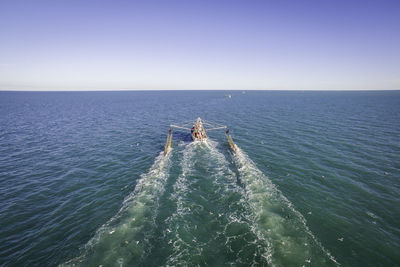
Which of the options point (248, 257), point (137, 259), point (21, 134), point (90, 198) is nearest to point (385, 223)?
point (248, 257)

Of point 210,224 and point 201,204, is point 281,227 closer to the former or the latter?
point 210,224

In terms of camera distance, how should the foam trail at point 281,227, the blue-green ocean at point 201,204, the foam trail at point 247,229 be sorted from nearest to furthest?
1. the foam trail at point 281,227
2. the foam trail at point 247,229
3. the blue-green ocean at point 201,204

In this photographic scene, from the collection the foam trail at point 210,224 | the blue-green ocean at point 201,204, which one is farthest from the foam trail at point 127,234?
the foam trail at point 210,224

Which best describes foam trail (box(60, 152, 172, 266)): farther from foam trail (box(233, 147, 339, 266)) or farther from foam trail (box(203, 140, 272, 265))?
foam trail (box(233, 147, 339, 266))

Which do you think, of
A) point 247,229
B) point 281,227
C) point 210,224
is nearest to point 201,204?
point 210,224

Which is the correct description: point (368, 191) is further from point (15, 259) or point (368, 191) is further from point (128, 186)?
point (15, 259)

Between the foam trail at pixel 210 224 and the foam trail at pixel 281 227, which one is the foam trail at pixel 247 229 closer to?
the foam trail at pixel 210 224
